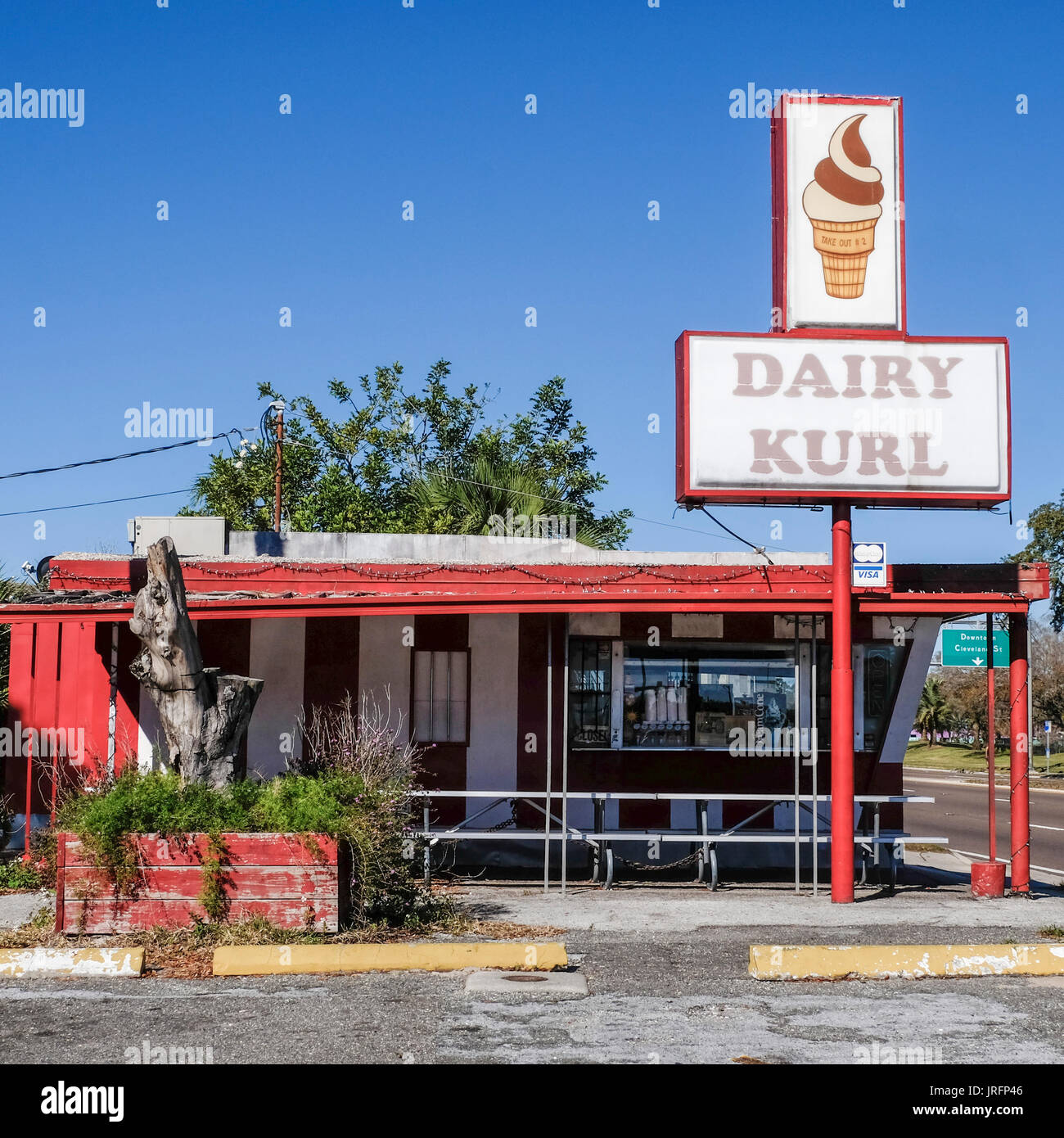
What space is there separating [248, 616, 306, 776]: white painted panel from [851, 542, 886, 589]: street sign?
637cm

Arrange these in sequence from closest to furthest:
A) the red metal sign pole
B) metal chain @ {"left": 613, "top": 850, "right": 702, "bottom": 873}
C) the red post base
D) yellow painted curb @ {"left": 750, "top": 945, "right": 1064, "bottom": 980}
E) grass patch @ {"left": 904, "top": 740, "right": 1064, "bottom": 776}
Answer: yellow painted curb @ {"left": 750, "top": 945, "right": 1064, "bottom": 980}
the red metal sign pole
the red post base
metal chain @ {"left": 613, "top": 850, "right": 702, "bottom": 873}
grass patch @ {"left": 904, "top": 740, "right": 1064, "bottom": 776}

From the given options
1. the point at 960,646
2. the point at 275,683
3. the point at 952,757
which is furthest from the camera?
the point at 952,757

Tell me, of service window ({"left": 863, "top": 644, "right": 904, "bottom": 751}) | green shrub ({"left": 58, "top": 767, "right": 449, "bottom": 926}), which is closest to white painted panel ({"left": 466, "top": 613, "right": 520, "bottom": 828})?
green shrub ({"left": 58, "top": 767, "right": 449, "bottom": 926})

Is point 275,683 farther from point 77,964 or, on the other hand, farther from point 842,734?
point 842,734

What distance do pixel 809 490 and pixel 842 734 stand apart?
99.3 inches

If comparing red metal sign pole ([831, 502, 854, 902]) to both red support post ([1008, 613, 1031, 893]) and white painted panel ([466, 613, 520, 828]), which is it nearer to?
red support post ([1008, 613, 1031, 893])

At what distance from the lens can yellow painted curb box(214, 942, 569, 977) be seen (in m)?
9.23

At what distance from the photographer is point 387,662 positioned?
1504 cm

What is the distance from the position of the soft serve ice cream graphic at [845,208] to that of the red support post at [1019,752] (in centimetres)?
408

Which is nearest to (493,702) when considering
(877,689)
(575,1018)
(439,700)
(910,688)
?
(439,700)

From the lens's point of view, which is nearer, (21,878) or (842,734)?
(842,734)

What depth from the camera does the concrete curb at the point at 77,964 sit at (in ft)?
30.1

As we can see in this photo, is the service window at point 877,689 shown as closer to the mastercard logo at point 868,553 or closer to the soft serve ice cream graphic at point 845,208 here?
the mastercard logo at point 868,553

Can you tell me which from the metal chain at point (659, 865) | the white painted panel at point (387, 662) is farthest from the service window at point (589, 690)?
the white painted panel at point (387, 662)
